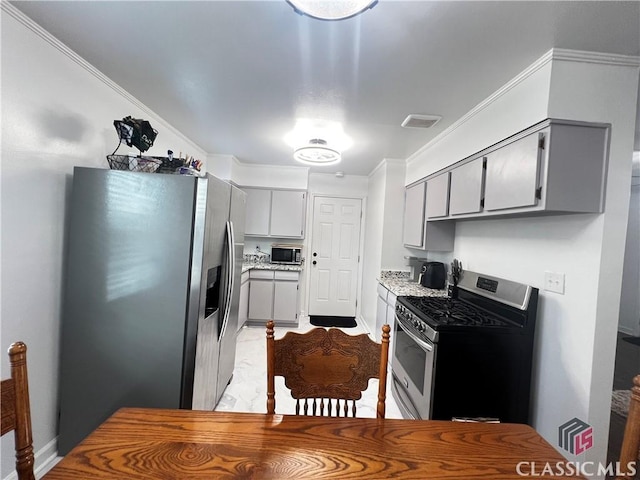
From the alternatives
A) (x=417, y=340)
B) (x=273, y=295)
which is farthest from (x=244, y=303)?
(x=417, y=340)

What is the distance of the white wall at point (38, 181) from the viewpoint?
4.93 feet

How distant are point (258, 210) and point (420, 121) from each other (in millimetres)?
2767

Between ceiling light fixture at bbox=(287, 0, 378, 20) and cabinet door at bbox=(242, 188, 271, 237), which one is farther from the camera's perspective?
cabinet door at bbox=(242, 188, 271, 237)

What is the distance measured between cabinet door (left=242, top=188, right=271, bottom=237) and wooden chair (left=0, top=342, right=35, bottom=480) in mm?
3739

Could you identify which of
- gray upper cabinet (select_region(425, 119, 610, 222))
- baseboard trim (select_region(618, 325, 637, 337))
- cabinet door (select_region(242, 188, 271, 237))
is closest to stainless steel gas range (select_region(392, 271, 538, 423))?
gray upper cabinet (select_region(425, 119, 610, 222))

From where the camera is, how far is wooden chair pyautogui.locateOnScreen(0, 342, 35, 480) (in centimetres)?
78

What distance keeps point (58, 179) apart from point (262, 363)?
7.87 feet

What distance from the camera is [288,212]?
4539mm

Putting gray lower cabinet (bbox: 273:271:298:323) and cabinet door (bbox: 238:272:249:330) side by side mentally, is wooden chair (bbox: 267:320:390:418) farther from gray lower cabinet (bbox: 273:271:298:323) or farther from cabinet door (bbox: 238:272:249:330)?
gray lower cabinet (bbox: 273:271:298:323)

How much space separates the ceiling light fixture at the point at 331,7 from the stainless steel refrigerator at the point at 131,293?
3.40 ft

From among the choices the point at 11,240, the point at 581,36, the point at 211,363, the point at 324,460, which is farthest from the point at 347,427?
the point at 581,36

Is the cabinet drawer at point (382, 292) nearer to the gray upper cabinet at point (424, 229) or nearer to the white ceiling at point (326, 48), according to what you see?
the gray upper cabinet at point (424, 229)

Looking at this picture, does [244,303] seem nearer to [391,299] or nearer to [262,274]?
[262,274]

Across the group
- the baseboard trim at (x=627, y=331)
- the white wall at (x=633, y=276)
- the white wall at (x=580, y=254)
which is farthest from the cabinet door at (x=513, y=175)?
the baseboard trim at (x=627, y=331)
